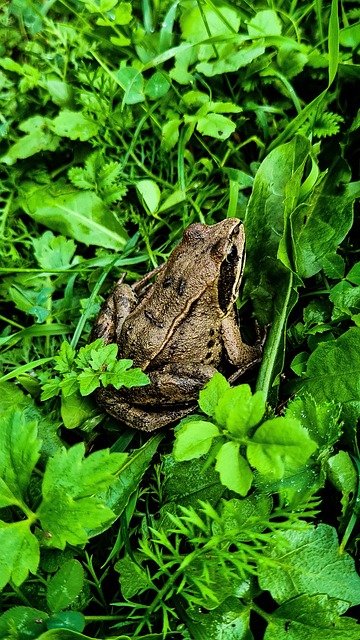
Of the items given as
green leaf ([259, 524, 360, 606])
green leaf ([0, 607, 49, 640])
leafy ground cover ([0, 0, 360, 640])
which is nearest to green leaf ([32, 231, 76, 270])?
leafy ground cover ([0, 0, 360, 640])

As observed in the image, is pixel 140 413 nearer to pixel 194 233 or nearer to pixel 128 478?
pixel 128 478

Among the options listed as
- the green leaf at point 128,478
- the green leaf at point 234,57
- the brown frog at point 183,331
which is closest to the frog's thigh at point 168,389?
the brown frog at point 183,331

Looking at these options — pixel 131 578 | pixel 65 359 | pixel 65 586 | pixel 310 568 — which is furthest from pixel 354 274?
pixel 65 586

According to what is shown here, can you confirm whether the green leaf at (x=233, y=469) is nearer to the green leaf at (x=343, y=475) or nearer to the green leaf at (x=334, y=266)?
the green leaf at (x=343, y=475)

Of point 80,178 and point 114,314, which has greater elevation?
point 80,178

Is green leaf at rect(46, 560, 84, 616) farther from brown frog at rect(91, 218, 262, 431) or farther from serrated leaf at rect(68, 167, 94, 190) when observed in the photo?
serrated leaf at rect(68, 167, 94, 190)

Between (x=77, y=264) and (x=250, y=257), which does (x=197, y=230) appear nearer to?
(x=250, y=257)
